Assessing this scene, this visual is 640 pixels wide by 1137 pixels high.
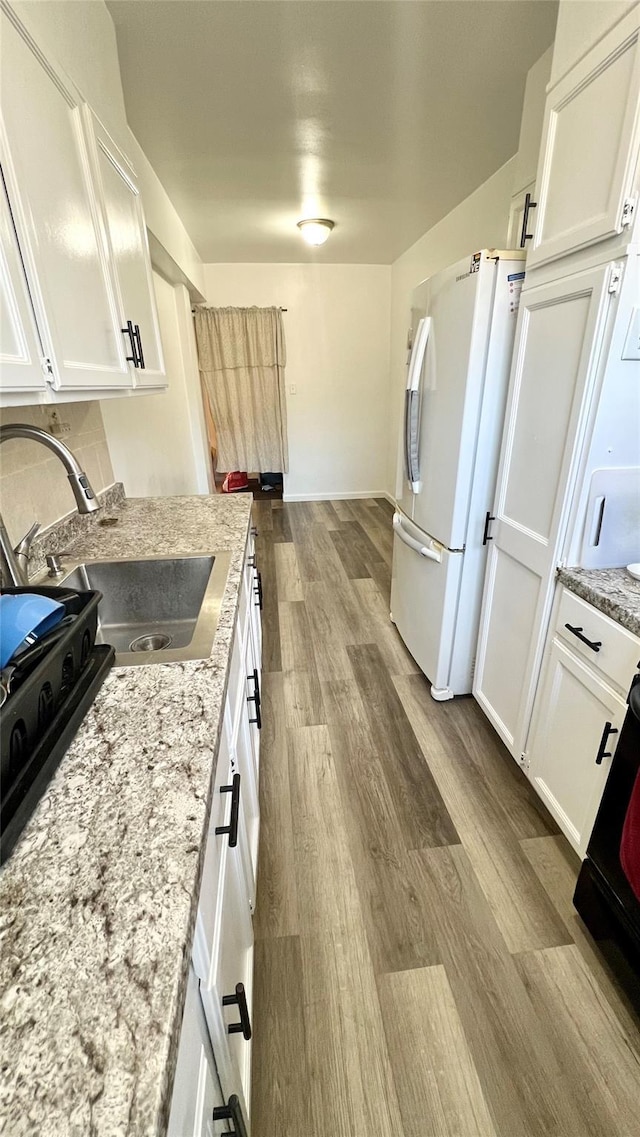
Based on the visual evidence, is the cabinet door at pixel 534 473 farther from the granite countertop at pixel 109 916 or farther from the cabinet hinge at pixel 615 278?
the granite countertop at pixel 109 916

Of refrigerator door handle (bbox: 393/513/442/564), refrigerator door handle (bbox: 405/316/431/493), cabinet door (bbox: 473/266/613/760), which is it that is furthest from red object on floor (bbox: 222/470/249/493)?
cabinet door (bbox: 473/266/613/760)

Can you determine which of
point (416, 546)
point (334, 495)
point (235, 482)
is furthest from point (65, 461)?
point (235, 482)

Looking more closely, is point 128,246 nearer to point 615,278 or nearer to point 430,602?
point 615,278

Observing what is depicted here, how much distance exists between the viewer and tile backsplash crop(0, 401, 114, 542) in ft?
4.09

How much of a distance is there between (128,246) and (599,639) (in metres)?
1.88

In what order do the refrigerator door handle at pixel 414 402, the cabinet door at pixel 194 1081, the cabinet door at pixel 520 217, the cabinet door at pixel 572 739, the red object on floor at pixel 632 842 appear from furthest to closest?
the refrigerator door handle at pixel 414 402
the cabinet door at pixel 520 217
the cabinet door at pixel 572 739
the red object on floor at pixel 632 842
the cabinet door at pixel 194 1081

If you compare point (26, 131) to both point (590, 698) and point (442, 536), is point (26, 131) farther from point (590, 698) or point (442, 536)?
point (590, 698)

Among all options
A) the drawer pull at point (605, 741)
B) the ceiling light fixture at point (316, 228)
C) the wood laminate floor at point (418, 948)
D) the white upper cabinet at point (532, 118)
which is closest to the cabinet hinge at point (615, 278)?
the white upper cabinet at point (532, 118)

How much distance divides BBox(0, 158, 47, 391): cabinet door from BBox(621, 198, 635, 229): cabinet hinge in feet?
4.25

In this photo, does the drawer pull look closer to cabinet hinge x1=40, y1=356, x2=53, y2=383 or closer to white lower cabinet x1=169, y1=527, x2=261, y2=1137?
white lower cabinet x1=169, y1=527, x2=261, y2=1137

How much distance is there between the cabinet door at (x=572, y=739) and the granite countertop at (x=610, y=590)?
0.64 feet

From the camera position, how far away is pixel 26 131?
88 centimetres

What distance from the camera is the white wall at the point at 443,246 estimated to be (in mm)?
2688

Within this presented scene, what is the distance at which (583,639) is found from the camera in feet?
4.12
